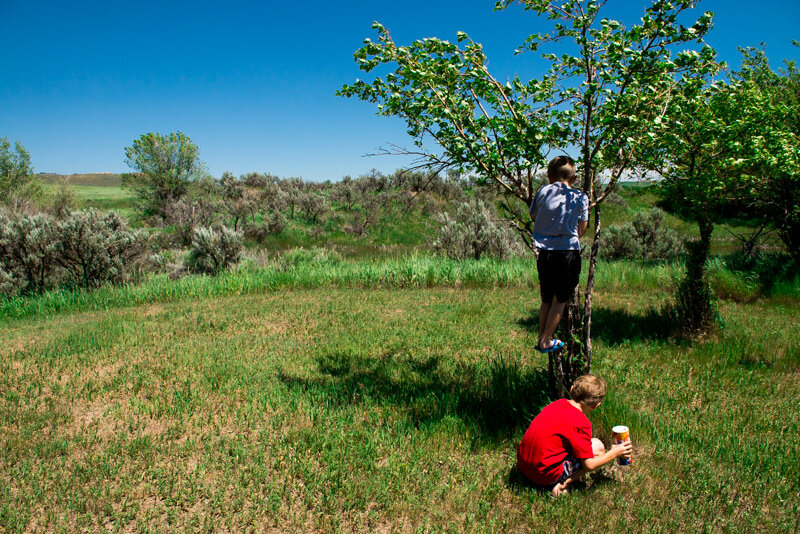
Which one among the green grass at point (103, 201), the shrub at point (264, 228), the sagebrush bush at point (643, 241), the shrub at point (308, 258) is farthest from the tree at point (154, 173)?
the sagebrush bush at point (643, 241)

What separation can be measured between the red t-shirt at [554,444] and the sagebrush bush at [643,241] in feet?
49.2

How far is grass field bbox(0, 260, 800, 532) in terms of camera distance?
10.9 ft

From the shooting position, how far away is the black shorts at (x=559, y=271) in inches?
140

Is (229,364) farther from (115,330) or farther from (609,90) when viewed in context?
(609,90)

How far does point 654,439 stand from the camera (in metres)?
4.07

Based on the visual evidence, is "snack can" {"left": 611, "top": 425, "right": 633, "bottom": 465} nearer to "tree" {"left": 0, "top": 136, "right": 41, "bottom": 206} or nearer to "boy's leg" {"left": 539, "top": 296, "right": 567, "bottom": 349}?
"boy's leg" {"left": 539, "top": 296, "right": 567, "bottom": 349}

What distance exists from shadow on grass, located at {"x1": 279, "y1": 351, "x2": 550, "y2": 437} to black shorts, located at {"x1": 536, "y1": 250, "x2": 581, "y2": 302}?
4.20ft

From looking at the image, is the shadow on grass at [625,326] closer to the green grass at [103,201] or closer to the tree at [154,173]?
the green grass at [103,201]

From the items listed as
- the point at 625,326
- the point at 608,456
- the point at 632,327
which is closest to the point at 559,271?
the point at 608,456

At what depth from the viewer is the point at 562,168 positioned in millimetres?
3580

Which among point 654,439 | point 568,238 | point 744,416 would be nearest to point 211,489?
point 568,238

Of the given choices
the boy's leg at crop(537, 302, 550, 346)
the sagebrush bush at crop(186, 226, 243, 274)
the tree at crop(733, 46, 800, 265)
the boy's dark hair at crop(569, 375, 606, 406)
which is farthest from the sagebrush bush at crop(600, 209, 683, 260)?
the boy's dark hair at crop(569, 375, 606, 406)

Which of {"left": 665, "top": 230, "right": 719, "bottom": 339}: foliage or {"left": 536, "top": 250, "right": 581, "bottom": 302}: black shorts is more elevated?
{"left": 536, "top": 250, "right": 581, "bottom": 302}: black shorts

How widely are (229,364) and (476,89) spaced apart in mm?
4866
